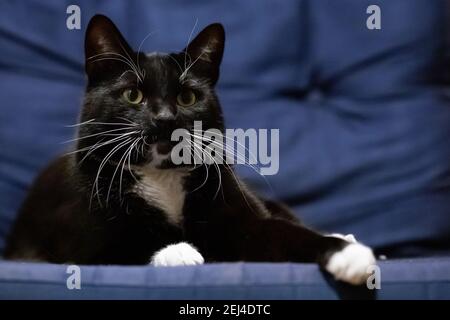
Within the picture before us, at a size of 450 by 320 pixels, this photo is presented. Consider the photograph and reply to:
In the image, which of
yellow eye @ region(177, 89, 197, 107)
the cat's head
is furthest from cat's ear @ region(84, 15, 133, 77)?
yellow eye @ region(177, 89, 197, 107)

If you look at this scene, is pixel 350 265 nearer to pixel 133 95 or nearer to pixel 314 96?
pixel 133 95

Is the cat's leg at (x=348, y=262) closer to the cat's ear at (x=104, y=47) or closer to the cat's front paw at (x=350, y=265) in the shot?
the cat's front paw at (x=350, y=265)

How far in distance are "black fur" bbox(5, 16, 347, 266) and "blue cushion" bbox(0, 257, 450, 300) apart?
0.26ft

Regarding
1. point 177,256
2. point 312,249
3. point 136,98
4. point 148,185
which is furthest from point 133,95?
point 312,249

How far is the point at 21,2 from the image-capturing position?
1.20 meters

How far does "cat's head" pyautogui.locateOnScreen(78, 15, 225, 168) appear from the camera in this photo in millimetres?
921

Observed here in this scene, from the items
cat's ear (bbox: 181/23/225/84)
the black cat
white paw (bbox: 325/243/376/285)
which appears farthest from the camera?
cat's ear (bbox: 181/23/225/84)

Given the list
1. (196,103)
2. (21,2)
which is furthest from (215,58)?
(21,2)

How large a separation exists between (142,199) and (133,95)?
0.18m

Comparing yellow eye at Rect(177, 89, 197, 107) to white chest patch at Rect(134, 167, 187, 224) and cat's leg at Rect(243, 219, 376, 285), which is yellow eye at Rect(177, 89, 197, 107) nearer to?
white chest patch at Rect(134, 167, 187, 224)

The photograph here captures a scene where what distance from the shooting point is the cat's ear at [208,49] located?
1026mm

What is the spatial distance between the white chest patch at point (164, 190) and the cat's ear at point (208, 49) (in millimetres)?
200

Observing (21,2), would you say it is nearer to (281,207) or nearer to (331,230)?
(281,207)

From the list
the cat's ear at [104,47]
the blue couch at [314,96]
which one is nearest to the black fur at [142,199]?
the cat's ear at [104,47]
